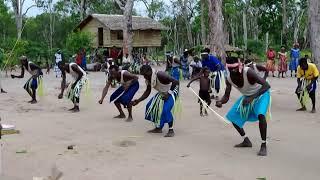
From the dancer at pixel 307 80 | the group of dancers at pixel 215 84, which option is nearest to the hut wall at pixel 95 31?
the group of dancers at pixel 215 84

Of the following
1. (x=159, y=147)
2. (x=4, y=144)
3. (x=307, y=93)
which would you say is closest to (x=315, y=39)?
(x=307, y=93)

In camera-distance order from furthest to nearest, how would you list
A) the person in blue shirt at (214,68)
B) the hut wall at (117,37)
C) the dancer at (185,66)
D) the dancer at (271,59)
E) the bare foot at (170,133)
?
the hut wall at (117,37) < the dancer at (271,59) < the dancer at (185,66) < the person in blue shirt at (214,68) < the bare foot at (170,133)

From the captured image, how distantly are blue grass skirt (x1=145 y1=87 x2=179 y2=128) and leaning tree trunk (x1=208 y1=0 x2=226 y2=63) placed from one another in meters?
12.7

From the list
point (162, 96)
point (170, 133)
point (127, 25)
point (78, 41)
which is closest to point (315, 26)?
point (162, 96)

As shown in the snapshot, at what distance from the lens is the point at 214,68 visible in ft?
41.7

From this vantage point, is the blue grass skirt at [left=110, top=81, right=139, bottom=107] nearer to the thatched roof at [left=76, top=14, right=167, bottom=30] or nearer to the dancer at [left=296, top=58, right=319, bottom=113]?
the dancer at [left=296, top=58, right=319, bottom=113]

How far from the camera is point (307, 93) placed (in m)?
11.0

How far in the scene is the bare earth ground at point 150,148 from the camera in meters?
6.22

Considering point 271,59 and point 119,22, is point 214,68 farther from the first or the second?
point 119,22

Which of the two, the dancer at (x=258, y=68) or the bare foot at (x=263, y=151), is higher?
the dancer at (x=258, y=68)

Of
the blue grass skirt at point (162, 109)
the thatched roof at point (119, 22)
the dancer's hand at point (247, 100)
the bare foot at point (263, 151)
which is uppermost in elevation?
the thatched roof at point (119, 22)

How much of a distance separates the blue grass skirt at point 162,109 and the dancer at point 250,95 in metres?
1.31

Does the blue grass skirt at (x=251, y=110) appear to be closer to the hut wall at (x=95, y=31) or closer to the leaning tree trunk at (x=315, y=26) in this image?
the leaning tree trunk at (x=315, y=26)

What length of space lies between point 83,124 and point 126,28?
51.3 feet
